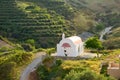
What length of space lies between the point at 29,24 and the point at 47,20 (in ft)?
13.2

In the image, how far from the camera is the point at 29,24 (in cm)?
8112

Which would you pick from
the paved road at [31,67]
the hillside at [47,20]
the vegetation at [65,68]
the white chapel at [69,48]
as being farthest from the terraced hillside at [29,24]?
the vegetation at [65,68]

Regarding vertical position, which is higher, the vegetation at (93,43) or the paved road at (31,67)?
the vegetation at (93,43)

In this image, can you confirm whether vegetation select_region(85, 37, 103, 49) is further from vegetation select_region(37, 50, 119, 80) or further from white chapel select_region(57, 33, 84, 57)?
vegetation select_region(37, 50, 119, 80)

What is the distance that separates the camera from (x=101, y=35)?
88812 millimetres

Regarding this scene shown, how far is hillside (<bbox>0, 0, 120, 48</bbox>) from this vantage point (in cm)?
7862

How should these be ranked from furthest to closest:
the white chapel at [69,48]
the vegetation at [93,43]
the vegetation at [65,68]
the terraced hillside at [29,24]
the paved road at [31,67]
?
the terraced hillside at [29,24]
the vegetation at [93,43]
the white chapel at [69,48]
the paved road at [31,67]
the vegetation at [65,68]

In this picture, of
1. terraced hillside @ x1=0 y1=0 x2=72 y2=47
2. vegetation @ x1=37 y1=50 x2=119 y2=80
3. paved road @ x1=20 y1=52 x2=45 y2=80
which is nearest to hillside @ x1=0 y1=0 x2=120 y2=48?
terraced hillside @ x1=0 y1=0 x2=72 y2=47

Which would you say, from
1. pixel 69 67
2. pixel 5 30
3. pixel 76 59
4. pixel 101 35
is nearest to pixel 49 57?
pixel 76 59

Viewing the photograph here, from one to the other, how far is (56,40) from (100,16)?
104 feet

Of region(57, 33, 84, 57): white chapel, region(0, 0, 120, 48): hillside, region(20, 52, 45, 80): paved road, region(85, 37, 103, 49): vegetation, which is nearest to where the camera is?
region(20, 52, 45, 80): paved road

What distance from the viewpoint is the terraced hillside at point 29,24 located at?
78312mm

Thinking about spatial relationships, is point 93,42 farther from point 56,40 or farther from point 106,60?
point 56,40

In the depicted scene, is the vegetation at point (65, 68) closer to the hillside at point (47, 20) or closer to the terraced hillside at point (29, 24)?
the hillside at point (47, 20)
